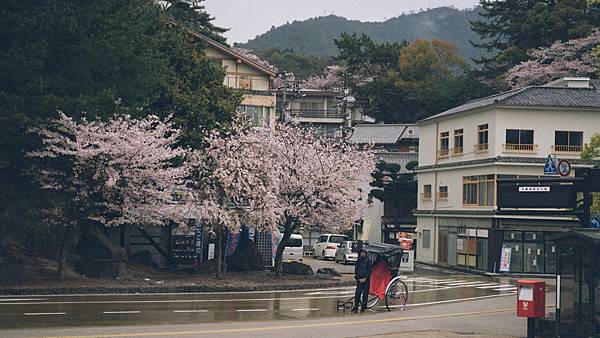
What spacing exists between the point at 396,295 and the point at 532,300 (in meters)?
7.16

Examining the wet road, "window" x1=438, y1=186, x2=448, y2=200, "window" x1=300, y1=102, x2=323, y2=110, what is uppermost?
"window" x1=300, y1=102, x2=323, y2=110

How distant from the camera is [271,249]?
41469 millimetres

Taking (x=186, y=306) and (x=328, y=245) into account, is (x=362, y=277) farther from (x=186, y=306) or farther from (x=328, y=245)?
(x=328, y=245)

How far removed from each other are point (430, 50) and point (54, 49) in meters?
61.4

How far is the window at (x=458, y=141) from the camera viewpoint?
178ft

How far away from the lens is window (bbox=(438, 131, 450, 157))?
56.1 metres

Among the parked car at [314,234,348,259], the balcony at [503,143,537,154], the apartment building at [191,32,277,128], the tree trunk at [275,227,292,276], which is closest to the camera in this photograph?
the tree trunk at [275,227,292,276]

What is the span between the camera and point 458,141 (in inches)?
2156

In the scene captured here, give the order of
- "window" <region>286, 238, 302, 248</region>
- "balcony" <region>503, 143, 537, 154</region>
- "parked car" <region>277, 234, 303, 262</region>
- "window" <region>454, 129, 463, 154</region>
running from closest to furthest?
"parked car" <region>277, 234, 303, 262</region> < "window" <region>286, 238, 302, 248</region> < "balcony" <region>503, 143, 537, 154</region> < "window" <region>454, 129, 463, 154</region>

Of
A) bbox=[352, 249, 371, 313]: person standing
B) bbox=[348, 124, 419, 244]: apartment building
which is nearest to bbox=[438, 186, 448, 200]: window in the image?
bbox=[348, 124, 419, 244]: apartment building

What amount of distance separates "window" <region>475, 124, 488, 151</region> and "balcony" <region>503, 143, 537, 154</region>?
1.46m

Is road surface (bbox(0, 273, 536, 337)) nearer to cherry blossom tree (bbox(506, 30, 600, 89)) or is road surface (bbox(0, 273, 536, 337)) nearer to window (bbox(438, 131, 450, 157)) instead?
window (bbox(438, 131, 450, 157))

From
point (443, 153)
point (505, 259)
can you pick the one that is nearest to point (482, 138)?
point (443, 153)

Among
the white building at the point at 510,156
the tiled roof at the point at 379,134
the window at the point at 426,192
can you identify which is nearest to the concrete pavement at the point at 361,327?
A: the white building at the point at 510,156
